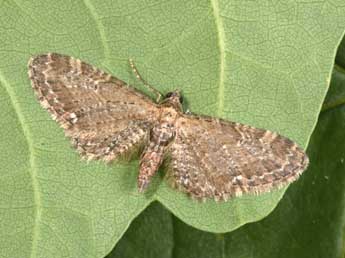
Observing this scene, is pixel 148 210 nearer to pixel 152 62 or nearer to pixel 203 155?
pixel 203 155

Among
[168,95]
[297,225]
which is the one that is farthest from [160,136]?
[297,225]

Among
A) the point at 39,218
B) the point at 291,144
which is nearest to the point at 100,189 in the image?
the point at 39,218

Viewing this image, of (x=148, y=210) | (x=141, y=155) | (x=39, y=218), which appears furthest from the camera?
(x=148, y=210)

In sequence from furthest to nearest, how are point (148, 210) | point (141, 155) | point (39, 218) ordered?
point (148, 210) → point (141, 155) → point (39, 218)

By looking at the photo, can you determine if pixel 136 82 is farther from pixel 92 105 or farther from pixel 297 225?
pixel 297 225

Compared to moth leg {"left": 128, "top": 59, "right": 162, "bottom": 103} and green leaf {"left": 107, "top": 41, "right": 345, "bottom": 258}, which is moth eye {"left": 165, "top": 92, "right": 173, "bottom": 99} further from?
green leaf {"left": 107, "top": 41, "right": 345, "bottom": 258}

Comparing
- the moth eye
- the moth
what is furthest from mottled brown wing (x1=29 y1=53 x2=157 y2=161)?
the moth eye
